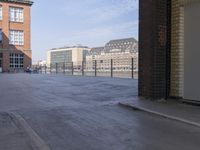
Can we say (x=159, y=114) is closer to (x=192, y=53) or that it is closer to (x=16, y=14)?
(x=192, y=53)

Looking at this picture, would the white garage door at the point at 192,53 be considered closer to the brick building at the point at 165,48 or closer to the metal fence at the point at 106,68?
the brick building at the point at 165,48

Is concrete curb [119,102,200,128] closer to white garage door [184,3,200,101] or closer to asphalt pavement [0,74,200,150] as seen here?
asphalt pavement [0,74,200,150]

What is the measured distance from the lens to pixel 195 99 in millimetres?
12281

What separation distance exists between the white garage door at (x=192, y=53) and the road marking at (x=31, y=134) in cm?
521

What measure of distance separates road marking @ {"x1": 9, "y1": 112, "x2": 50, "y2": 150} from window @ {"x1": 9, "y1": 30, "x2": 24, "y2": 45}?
210 ft

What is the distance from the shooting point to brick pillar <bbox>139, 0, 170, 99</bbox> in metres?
13.4

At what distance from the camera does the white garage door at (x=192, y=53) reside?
482 inches

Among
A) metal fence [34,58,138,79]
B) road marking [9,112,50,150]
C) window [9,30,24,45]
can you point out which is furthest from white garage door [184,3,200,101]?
window [9,30,24,45]

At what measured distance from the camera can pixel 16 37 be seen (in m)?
73.9

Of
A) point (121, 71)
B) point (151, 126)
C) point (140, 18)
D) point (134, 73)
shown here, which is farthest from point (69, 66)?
point (151, 126)

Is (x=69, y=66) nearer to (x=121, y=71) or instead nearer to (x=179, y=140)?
(x=121, y=71)

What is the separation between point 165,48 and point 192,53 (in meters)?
1.24

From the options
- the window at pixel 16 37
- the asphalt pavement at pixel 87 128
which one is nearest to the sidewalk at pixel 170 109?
the asphalt pavement at pixel 87 128

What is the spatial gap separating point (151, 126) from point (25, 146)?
3005 mm
